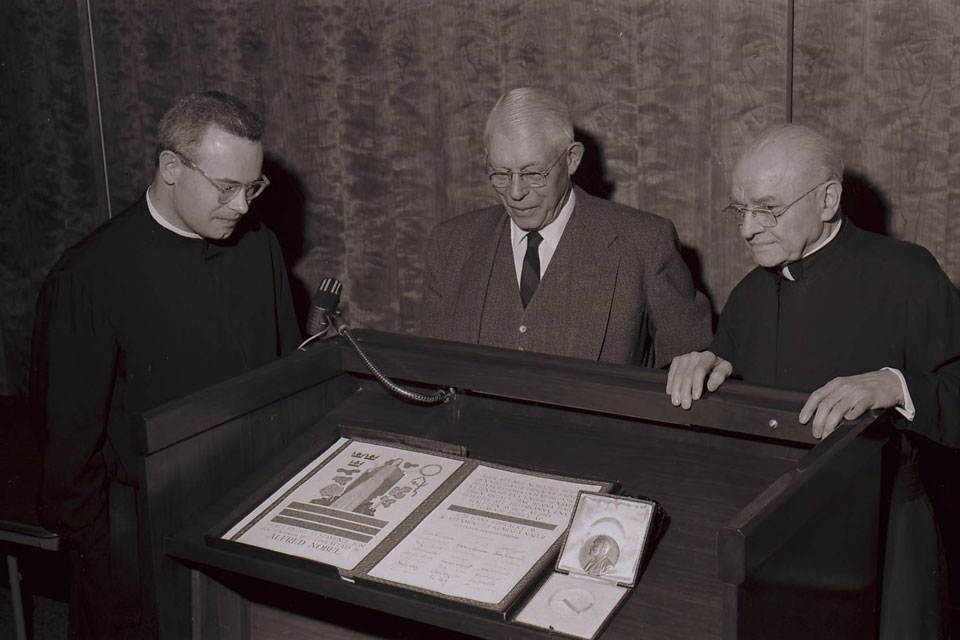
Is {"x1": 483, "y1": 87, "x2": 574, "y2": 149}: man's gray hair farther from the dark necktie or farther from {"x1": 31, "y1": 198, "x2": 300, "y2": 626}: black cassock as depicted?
{"x1": 31, "y1": 198, "x2": 300, "y2": 626}: black cassock

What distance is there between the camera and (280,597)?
268cm

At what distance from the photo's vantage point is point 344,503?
2.22 m

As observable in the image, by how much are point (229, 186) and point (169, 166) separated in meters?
0.19

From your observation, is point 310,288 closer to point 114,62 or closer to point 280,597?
point 114,62

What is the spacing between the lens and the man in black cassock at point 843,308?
2650 mm

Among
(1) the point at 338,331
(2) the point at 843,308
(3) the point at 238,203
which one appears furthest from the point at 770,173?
(3) the point at 238,203

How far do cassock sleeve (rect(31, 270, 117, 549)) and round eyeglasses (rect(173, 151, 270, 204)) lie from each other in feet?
1.48

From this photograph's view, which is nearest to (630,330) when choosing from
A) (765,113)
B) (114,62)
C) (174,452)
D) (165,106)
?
(765,113)

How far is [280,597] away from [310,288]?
244 centimetres

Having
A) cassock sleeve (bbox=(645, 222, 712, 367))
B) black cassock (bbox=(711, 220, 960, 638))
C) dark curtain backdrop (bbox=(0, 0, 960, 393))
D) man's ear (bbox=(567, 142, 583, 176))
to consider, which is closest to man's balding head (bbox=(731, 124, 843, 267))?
black cassock (bbox=(711, 220, 960, 638))

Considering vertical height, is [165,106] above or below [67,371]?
above

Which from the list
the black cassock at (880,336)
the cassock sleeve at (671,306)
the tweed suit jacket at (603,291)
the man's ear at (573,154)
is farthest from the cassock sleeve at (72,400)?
the black cassock at (880,336)

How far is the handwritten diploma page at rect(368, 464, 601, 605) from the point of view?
1931 mm

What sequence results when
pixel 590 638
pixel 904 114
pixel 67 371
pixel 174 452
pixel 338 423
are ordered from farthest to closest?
pixel 904 114 < pixel 67 371 < pixel 338 423 < pixel 174 452 < pixel 590 638
